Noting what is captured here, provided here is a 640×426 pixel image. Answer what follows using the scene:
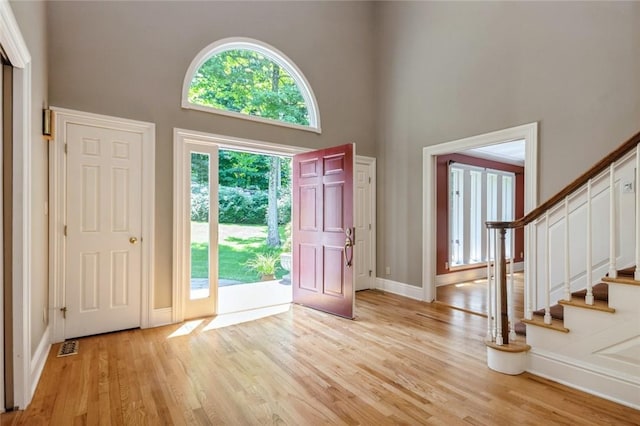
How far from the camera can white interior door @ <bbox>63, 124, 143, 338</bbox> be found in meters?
3.08

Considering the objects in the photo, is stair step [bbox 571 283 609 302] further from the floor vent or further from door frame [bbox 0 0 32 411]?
the floor vent

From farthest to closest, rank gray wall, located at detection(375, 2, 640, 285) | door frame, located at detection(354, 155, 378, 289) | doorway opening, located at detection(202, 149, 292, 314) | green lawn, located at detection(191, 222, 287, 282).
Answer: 1. doorway opening, located at detection(202, 149, 292, 314)
2. green lawn, located at detection(191, 222, 287, 282)
3. door frame, located at detection(354, 155, 378, 289)
4. gray wall, located at detection(375, 2, 640, 285)

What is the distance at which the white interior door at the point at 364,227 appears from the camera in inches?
199

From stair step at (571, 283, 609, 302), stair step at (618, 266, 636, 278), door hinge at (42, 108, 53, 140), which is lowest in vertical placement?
stair step at (571, 283, 609, 302)

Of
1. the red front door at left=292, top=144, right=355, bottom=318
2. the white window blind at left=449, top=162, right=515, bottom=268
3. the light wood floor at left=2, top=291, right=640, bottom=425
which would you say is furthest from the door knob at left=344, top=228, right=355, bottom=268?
the white window blind at left=449, top=162, right=515, bottom=268

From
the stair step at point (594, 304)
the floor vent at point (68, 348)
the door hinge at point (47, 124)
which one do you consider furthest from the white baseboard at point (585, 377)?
the door hinge at point (47, 124)

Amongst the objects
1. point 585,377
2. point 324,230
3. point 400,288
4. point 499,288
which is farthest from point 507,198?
point 585,377

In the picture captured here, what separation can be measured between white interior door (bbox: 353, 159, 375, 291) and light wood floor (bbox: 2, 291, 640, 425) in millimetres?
1726

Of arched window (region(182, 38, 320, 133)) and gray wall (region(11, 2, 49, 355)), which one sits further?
arched window (region(182, 38, 320, 133))

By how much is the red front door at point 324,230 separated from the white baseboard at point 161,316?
155 centimetres

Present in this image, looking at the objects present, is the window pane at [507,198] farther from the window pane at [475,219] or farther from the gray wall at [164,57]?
the gray wall at [164,57]

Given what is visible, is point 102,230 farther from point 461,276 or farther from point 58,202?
point 461,276

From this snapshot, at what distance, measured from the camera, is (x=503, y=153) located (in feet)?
20.5

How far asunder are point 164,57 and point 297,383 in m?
3.45
